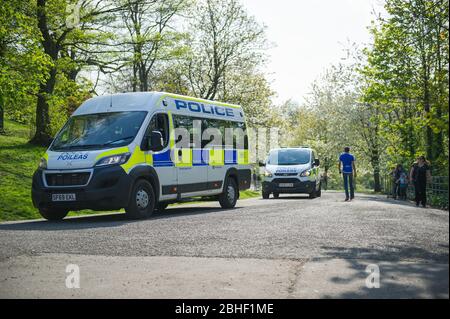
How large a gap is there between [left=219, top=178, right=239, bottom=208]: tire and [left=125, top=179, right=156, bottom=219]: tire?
12.5 feet

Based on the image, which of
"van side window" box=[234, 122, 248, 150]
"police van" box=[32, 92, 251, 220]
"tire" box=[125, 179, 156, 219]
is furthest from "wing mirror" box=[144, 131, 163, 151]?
"van side window" box=[234, 122, 248, 150]

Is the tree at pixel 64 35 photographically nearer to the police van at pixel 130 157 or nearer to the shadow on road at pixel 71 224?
the police van at pixel 130 157

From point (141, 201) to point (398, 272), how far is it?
790 centimetres

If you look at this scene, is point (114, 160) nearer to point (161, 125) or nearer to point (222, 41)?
point (161, 125)

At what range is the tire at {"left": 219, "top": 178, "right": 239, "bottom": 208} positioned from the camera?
16.7 metres

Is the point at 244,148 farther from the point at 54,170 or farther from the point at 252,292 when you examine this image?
the point at 252,292

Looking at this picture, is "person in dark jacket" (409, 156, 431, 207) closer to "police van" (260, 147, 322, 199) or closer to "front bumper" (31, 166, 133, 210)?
"police van" (260, 147, 322, 199)

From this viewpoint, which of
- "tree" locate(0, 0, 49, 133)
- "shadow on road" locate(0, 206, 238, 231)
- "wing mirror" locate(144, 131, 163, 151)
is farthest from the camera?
"tree" locate(0, 0, 49, 133)

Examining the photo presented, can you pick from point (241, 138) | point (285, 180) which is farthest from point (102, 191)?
point (285, 180)

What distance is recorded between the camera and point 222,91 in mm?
44906

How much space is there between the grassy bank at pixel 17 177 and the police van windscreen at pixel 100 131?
3.11 meters

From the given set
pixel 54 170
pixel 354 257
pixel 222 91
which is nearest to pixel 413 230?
pixel 354 257

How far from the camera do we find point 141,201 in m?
12.8

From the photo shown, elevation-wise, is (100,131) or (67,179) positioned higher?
(100,131)
